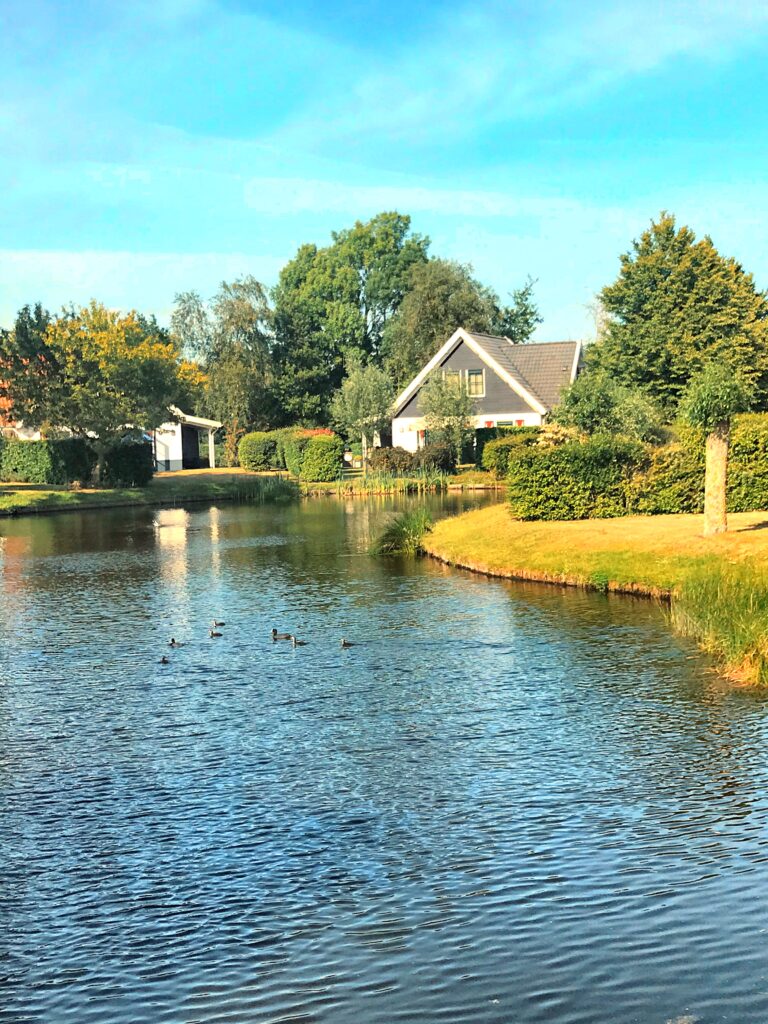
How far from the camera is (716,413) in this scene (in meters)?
30.1

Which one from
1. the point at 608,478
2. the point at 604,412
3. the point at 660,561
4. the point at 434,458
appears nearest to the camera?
the point at 660,561

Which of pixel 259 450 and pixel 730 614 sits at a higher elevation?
pixel 259 450

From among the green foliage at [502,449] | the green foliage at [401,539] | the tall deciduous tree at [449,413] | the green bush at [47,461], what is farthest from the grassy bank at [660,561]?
the green bush at [47,461]

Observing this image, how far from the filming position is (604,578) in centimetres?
2791

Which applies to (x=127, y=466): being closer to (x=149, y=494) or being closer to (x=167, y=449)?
(x=149, y=494)

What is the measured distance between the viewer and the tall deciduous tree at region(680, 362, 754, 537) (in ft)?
97.0

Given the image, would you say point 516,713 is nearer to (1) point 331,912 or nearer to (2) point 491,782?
(2) point 491,782

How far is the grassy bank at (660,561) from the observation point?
1967 centimetres

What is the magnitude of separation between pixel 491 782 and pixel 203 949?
5.01 meters

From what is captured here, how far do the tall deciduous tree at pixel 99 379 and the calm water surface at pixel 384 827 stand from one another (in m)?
48.1

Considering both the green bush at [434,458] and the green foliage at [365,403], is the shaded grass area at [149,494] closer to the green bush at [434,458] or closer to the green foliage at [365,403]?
the green bush at [434,458]

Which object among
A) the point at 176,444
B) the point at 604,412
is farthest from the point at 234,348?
the point at 604,412

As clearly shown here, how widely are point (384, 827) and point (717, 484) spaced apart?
20.4m

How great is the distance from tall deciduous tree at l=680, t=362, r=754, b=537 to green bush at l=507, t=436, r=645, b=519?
6538 millimetres
